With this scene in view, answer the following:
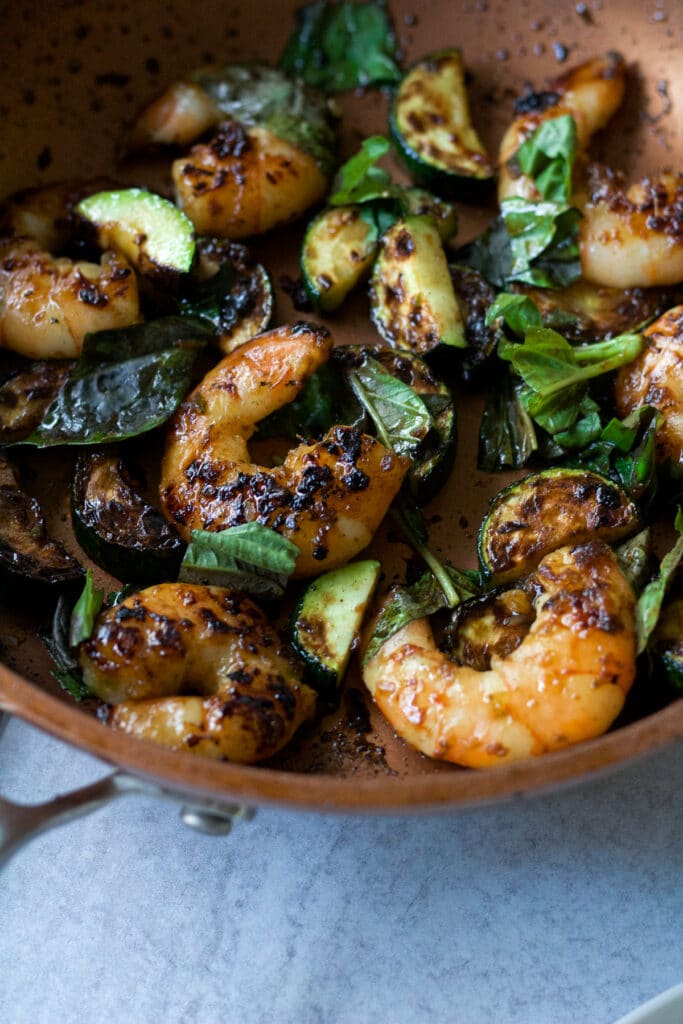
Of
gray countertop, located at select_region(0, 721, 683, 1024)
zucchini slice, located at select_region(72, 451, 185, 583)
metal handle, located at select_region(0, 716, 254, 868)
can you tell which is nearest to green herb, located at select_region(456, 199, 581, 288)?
zucchini slice, located at select_region(72, 451, 185, 583)

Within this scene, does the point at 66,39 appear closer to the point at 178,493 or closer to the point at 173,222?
the point at 173,222

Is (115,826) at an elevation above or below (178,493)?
below

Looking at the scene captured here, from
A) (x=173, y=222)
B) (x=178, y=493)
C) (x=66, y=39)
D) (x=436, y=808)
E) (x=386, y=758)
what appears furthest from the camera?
(x=66, y=39)

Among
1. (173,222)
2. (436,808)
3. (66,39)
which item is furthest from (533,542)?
(66,39)

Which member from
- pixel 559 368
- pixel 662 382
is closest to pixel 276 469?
pixel 559 368

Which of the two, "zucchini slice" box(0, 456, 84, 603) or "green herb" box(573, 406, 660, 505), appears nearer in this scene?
"zucchini slice" box(0, 456, 84, 603)

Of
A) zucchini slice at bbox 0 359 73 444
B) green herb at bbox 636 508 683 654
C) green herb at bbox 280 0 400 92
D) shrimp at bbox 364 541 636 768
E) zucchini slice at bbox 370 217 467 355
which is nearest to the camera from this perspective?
shrimp at bbox 364 541 636 768

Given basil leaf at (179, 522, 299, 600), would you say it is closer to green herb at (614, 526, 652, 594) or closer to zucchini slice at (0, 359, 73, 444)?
zucchini slice at (0, 359, 73, 444)

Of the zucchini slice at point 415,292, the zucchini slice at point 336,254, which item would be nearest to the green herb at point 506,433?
the zucchini slice at point 415,292

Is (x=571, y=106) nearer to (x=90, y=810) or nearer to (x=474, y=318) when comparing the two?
(x=474, y=318)
